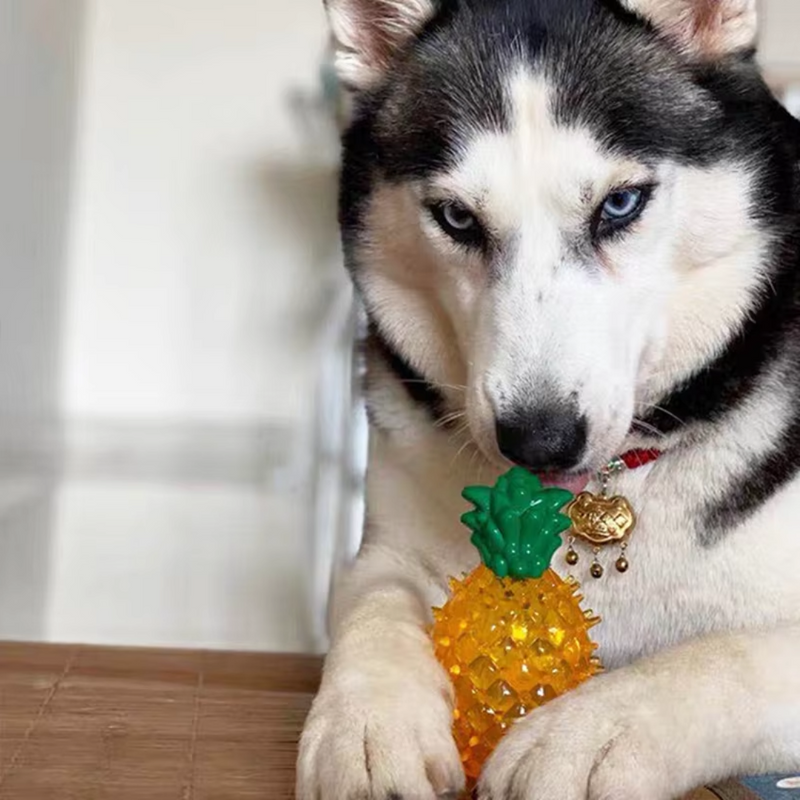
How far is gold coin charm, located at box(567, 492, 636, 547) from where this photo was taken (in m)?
Result: 1.32

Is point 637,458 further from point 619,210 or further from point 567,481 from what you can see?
point 619,210

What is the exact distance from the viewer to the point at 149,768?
1181 mm

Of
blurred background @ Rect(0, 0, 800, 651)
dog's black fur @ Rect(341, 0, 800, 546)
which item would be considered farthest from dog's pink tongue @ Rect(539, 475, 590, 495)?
blurred background @ Rect(0, 0, 800, 651)

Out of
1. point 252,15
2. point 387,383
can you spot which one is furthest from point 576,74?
point 252,15

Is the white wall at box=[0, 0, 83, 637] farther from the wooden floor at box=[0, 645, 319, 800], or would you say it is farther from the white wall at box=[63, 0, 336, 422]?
the wooden floor at box=[0, 645, 319, 800]

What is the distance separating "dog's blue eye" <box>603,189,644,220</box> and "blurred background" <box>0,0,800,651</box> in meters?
1.48

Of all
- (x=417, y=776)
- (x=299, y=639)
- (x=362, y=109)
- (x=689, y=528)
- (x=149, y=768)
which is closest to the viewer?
(x=417, y=776)

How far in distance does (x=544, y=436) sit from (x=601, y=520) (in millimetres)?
246

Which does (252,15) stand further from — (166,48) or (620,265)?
(620,265)

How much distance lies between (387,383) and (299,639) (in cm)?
137

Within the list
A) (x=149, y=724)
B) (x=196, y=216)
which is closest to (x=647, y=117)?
(x=149, y=724)

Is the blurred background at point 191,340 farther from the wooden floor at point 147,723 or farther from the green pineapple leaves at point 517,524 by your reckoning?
the green pineapple leaves at point 517,524

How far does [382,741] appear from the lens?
101cm

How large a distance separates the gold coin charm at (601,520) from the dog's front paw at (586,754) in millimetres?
287
